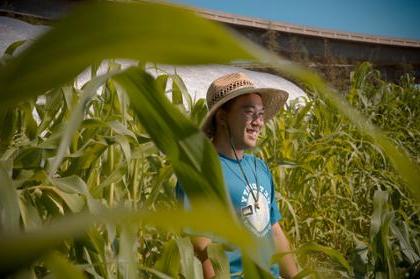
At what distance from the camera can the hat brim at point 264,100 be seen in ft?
3.82

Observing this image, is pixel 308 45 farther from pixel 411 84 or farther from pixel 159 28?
pixel 159 28

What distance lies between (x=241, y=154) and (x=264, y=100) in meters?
0.30

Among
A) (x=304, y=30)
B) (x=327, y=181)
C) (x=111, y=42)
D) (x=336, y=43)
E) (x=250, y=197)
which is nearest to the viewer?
(x=111, y=42)

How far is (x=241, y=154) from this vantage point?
1.22 metres

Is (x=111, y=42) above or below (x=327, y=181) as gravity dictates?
above

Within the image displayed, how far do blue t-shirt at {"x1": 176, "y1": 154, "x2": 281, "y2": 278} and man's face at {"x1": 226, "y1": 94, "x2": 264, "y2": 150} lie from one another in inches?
2.3

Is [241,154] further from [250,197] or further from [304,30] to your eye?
[304,30]

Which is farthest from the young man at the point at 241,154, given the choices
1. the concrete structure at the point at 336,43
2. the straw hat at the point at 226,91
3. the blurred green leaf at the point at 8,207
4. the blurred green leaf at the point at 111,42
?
the concrete structure at the point at 336,43

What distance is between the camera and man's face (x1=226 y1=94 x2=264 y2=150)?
118cm

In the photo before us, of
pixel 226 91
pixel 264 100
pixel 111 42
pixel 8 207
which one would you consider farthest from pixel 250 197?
pixel 111 42

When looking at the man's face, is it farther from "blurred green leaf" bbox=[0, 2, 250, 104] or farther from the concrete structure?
the concrete structure

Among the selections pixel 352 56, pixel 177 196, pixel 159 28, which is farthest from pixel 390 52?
pixel 159 28

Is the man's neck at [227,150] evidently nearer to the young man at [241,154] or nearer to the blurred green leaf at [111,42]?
the young man at [241,154]

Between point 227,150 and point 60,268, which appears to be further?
point 227,150
